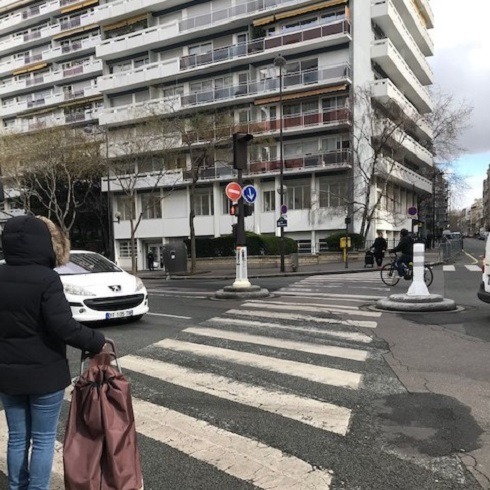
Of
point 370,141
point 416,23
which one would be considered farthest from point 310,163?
point 416,23

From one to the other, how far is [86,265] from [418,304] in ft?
22.2

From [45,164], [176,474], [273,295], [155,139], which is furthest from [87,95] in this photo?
[176,474]

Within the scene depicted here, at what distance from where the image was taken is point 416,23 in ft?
151

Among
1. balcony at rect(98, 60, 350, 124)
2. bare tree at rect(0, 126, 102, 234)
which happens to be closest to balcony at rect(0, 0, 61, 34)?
balcony at rect(98, 60, 350, 124)

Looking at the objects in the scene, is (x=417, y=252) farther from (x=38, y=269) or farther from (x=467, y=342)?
(x=38, y=269)

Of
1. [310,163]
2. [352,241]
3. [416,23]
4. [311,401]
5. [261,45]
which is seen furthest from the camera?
[416,23]

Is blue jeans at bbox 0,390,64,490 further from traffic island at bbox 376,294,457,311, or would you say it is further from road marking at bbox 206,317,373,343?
traffic island at bbox 376,294,457,311

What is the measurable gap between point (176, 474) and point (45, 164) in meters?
32.3

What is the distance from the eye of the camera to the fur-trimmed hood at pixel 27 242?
2578mm

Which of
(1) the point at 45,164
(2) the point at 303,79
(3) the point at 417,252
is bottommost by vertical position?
(3) the point at 417,252

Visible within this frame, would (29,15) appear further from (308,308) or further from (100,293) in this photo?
(308,308)

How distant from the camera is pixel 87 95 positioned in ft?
159

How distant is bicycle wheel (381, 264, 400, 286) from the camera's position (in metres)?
15.3

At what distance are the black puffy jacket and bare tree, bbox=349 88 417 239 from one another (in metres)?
31.5
